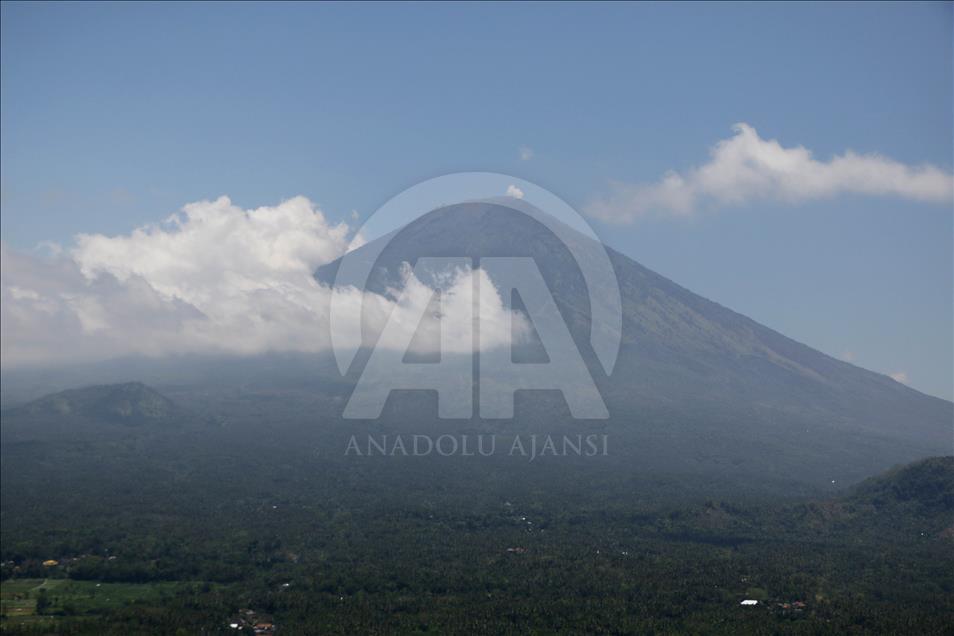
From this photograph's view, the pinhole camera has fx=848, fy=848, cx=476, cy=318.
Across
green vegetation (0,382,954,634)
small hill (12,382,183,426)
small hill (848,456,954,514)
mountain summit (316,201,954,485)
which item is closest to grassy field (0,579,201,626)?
green vegetation (0,382,954,634)

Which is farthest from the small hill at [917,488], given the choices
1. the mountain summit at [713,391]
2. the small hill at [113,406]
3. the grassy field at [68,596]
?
the small hill at [113,406]

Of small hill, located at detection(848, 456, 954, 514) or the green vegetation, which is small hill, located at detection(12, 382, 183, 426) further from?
small hill, located at detection(848, 456, 954, 514)

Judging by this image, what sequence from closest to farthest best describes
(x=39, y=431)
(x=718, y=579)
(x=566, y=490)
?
1. (x=718, y=579)
2. (x=566, y=490)
3. (x=39, y=431)

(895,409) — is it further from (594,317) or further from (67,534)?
(67,534)

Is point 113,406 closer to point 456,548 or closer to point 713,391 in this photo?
point 456,548

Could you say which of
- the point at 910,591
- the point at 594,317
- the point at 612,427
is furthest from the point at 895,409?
the point at 910,591

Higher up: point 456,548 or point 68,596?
point 456,548

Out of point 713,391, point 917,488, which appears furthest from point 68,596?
point 713,391

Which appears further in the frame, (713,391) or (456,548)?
(713,391)

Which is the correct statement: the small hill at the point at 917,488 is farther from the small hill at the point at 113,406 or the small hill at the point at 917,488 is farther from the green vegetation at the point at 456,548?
the small hill at the point at 113,406
